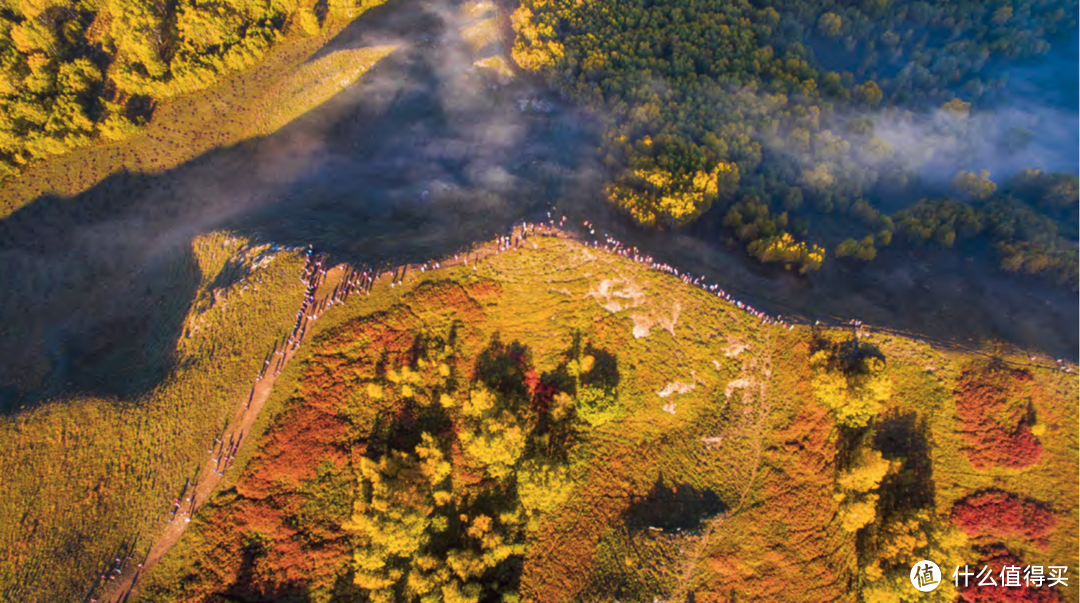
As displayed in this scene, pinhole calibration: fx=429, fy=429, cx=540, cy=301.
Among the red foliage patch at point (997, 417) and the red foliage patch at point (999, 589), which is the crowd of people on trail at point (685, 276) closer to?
the red foliage patch at point (997, 417)

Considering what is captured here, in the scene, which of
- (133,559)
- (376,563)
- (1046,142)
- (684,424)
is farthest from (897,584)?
(1046,142)

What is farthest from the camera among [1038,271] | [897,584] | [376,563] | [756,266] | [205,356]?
[1038,271]

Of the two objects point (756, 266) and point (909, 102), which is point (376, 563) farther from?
point (909, 102)

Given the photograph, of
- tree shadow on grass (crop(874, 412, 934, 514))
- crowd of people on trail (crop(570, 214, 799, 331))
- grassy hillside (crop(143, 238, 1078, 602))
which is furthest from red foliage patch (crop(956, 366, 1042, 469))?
crowd of people on trail (crop(570, 214, 799, 331))

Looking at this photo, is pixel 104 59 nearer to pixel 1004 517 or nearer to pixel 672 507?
pixel 672 507

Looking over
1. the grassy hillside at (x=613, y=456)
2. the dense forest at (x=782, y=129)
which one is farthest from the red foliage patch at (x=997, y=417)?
the dense forest at (x=782, y=129)

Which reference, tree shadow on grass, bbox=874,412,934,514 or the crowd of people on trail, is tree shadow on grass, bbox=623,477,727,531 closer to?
tree shadow on grass, bbox=874,412,934,514
